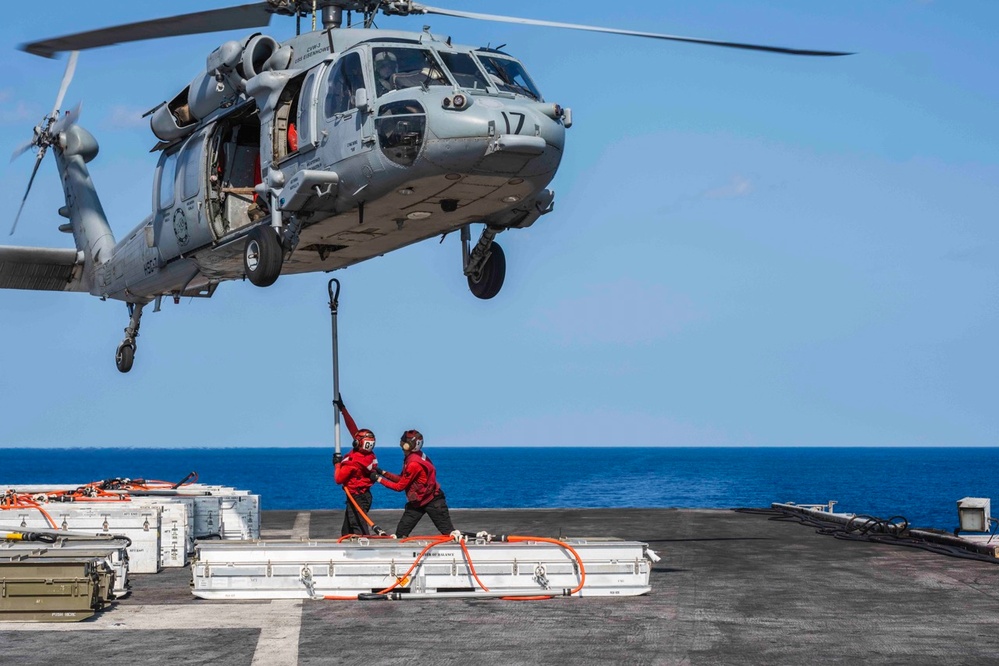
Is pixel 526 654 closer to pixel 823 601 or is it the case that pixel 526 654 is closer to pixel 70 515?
pixel 823 601

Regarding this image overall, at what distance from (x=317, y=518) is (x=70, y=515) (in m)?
9.76

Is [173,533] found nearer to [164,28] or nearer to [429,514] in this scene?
[429,514]

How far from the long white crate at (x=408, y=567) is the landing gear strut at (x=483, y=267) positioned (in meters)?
6.32

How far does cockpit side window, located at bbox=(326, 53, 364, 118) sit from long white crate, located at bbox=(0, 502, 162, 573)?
599 centimetres

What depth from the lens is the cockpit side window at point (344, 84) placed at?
53.9 feet

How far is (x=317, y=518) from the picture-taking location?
26.5m

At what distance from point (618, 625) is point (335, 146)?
24.9 ft

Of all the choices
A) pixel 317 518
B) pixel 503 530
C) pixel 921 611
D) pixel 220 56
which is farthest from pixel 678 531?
pixel 220 56

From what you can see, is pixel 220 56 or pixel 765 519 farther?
pixel 765 519

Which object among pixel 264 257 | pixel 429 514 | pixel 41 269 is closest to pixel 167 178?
pixel 264 257

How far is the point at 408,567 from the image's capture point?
1421cm

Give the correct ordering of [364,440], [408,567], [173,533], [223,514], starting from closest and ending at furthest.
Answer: [408,567]
[364,440]
[173,533]
[223,514]

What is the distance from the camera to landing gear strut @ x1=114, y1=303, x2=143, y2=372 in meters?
24.0

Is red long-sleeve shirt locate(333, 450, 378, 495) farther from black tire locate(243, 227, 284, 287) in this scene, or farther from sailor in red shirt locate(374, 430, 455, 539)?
black tire locate(243, 227, 284, 287)
